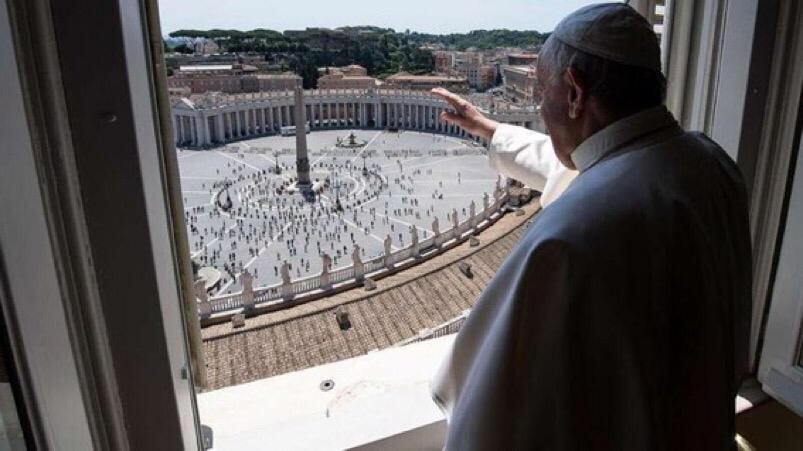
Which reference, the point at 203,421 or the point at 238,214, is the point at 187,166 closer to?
the point at 238,214

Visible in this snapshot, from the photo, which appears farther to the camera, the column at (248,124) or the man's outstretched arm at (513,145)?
the column at (248,124)

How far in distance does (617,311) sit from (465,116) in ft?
1.45

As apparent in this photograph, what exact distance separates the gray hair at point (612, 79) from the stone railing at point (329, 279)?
7.76 ft

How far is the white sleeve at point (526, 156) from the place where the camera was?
0.76 m

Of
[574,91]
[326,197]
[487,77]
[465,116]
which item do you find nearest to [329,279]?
[487,77]

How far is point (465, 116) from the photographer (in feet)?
2.56

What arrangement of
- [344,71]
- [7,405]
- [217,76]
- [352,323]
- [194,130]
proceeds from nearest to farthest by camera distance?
[7,405], [344,71], [217,76], [352,323], [194,130]

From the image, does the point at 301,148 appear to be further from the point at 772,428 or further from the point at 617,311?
the point at 617,311

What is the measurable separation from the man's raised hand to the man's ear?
1.05ft

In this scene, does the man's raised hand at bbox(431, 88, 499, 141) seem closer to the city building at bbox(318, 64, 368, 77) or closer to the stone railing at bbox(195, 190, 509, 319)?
the city building at bbox(318, 64, 368, 77)

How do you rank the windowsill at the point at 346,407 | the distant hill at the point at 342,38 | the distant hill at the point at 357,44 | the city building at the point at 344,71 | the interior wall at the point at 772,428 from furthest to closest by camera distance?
the city building at the point at 344,71, the distant hill at the point at 357,44, the distant hill at the point at 342,38, the interior wall at the point at 772,428, the windowsill at the point at 346,407

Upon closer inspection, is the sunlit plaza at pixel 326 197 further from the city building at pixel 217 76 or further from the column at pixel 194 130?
the city building at pixel 217 76

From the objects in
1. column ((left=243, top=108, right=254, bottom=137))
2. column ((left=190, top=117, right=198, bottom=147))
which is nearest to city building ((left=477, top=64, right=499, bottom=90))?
column ((left=190, top=117, right=198, bottom=147))

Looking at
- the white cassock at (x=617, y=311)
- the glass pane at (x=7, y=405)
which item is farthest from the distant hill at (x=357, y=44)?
the glass pane at (x=7, y=405)
